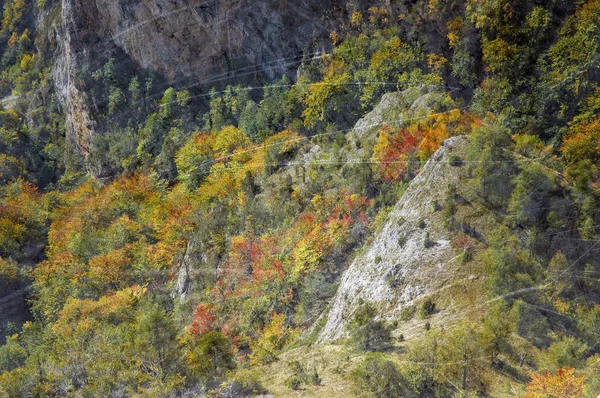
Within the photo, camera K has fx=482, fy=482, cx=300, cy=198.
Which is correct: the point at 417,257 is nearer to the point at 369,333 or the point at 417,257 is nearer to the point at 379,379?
the point at 369,333

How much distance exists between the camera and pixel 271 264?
22.7 m

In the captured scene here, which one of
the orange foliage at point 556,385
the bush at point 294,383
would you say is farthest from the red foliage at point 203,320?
the orange foliage at point 556,385

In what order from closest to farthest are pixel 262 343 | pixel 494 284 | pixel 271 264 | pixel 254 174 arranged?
1. pixel 494 284
2. pixel 262 343
3. pixel 271 264
4. pixel 254 174

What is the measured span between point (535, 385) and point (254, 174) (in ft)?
73.3

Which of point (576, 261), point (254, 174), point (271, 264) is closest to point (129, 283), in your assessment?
point (254, 174)

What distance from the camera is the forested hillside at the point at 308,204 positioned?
13320 millimetres

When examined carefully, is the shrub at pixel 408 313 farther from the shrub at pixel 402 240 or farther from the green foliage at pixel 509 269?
the shrub at pixel 402 240

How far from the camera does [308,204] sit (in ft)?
82.6

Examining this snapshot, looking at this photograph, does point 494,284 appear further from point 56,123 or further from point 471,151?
point 56,123

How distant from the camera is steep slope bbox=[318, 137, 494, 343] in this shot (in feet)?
47.6

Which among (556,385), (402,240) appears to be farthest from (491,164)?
(556,385)

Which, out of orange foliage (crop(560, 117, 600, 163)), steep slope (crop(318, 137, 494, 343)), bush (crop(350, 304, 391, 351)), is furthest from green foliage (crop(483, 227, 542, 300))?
orange foliage (crop(560, 117, 600, 163))

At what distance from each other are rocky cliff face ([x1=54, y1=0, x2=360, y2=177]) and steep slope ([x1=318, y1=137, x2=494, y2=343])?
933 inches

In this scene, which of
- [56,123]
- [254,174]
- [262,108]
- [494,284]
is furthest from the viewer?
[56,123]
